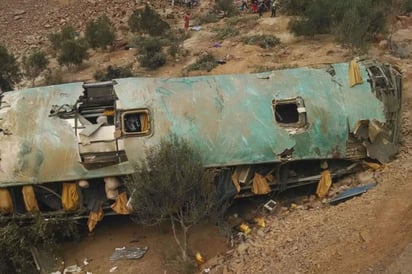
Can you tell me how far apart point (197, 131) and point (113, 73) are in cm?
1020

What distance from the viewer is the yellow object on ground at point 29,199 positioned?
9867 millimetres

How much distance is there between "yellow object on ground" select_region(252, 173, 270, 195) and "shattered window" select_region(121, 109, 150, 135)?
93.5 inches

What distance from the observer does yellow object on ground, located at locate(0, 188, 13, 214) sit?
989 centimetres

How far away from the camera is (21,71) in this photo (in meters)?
21.7

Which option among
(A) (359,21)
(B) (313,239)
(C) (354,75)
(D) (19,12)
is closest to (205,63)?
(A) (359,21)

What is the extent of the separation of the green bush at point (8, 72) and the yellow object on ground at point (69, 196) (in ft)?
37.2

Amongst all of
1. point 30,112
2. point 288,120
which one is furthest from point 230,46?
point 30,112

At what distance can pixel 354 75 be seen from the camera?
10.7 m

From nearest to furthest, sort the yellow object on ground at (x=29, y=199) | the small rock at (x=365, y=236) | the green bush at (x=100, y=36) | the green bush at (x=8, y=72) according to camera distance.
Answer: the small rock at (x=365, y=236)
the yellow object on ground at (x=29, y=199)
the green bush at (x=8, y=72)
the green bush at (x=100, y=36)

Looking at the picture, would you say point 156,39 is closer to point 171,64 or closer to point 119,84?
point 171,64

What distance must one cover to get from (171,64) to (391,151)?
38.6 feet

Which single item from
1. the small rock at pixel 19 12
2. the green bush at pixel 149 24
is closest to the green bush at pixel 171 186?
the green bush at pixel 149 24

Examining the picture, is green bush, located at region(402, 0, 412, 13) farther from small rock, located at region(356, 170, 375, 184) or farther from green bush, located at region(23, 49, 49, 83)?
green bush, located at region(23, 49, 49, 83)

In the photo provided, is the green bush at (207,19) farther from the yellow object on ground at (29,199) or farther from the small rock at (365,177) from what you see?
the yellow object on ground at (29,199)
